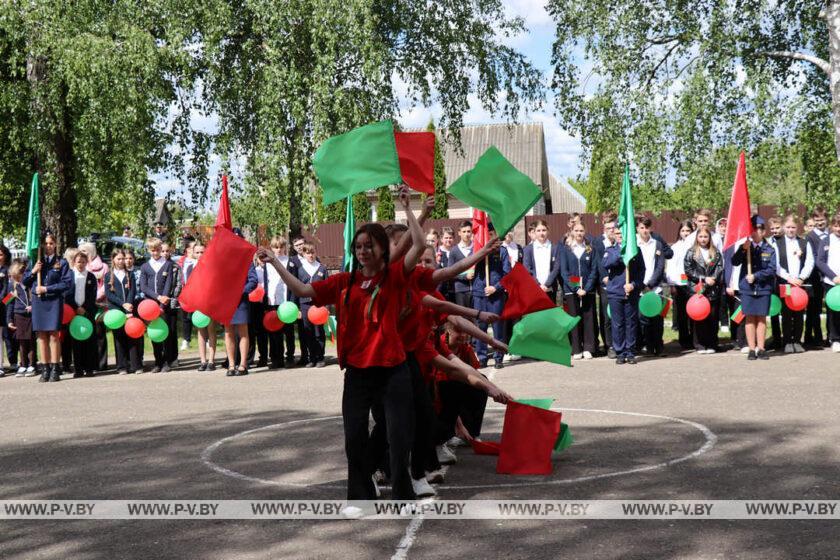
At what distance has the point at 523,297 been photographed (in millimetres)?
7996

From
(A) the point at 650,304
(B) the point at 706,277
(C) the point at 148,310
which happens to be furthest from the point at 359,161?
(B) the point at 706,277

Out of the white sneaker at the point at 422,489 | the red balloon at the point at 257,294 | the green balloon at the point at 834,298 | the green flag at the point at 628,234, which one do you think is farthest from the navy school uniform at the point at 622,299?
the white sneaker at the point at 422,489

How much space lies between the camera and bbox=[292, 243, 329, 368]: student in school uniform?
1616 cm

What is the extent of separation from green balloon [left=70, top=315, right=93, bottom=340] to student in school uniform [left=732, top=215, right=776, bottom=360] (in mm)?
9868

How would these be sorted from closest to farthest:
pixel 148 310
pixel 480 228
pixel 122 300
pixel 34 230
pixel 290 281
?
pixel 290 281 < pixel 480 228 < pixel 34 230 < pixel 148 310 < pixel 122 300

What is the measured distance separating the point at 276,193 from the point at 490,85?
17.9 ft

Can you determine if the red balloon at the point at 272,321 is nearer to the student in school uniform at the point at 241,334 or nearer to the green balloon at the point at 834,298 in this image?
the student in school uniform at the point at 241,334

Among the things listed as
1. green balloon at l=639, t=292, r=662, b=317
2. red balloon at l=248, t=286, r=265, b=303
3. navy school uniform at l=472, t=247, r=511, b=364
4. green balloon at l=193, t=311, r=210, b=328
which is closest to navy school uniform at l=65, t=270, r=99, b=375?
green balloon at l=193, t=311, r=210, b=328

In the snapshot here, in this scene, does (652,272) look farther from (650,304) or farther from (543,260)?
(543,260)

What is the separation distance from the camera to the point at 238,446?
9320 mm

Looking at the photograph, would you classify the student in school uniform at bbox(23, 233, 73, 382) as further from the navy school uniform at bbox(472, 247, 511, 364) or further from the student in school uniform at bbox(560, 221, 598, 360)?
the student in school uniform at bbox(560, 221, 598, 360)

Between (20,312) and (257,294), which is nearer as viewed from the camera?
(257,294)

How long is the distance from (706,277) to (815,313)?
198 centimetres

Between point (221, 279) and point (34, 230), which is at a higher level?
point (34, 230)
